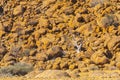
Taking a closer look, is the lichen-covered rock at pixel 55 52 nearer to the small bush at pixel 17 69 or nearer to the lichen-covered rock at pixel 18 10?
the small bush at pixel 17 69

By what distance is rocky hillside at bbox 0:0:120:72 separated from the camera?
24.1 m

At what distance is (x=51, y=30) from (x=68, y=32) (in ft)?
4.24

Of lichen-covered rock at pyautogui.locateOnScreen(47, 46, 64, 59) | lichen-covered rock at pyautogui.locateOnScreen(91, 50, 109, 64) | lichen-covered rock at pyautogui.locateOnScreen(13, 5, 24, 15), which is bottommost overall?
lichen-covered rock at pyautogui.locateOnScreen(91, 50, 109, 64)

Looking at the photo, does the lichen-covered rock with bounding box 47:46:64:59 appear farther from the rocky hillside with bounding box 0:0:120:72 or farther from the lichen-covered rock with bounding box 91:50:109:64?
the lichen-covered rock with bounding box 91:50:109:64

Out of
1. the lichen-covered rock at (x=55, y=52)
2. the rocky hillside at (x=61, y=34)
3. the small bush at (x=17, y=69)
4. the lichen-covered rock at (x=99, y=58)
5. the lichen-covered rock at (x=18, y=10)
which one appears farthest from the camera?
the lichen-covered rock at (x=18, y=10)

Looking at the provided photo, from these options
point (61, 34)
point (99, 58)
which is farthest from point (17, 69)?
point (61, 34)

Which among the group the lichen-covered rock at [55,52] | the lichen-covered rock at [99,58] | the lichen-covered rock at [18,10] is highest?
the lichen-covered rock at [18,10]

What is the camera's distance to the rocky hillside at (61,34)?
24.1 metres

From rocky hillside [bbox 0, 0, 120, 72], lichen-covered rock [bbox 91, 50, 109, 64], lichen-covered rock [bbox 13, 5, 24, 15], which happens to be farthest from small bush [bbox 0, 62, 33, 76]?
lichen-covered rock [bbox 13, 5, 24, 15]

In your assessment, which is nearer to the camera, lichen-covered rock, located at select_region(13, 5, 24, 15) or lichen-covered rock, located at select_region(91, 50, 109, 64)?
lichen-covered rock, located at select_region(91, 50, 109, 64)

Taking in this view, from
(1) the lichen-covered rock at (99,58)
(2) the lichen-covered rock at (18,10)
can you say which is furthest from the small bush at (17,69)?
(2) the lichen-covered rock at (18,10)

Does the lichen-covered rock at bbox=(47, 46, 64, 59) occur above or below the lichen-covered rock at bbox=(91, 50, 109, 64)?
above

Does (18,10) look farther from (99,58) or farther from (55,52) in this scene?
(99,58)

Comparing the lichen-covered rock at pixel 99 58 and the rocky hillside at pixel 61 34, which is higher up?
the rocky hillside at pixel 61 34
